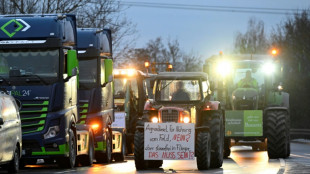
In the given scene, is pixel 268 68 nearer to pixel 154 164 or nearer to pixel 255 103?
pixel 255 103

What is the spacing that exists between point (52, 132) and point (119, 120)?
35.8 ft

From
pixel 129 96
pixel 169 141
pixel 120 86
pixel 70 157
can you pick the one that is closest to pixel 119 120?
pixel 129 96

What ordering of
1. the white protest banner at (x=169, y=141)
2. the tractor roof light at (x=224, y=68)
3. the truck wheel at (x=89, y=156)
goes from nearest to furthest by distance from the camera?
1. the white protest banner at (x=169, y=141)
2. the truck wheel at (x=89, y=156)
3. the tractor roof light at (x=224, y=68)

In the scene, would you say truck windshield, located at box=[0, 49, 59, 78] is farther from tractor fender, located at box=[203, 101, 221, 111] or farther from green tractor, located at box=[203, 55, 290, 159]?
green tractor, located at box=[203, 55, 290, 159]

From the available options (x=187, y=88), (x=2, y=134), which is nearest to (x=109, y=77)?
(x=187, y=88)

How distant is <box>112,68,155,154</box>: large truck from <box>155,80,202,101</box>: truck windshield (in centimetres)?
1108

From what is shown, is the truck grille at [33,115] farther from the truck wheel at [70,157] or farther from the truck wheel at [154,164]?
the truck wheel at [154,164]

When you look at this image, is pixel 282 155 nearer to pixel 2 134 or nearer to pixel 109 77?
pixel 109 77

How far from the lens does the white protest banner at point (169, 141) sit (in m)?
24.6

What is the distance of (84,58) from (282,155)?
7.15 metres

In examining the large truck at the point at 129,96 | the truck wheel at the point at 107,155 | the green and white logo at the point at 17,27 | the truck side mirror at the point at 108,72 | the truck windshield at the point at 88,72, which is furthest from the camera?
the large truck at the point at 129,96

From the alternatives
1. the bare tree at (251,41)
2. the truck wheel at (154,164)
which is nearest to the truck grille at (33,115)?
the truck wheel at (154,164)

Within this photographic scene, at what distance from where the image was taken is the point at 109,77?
29.5 m

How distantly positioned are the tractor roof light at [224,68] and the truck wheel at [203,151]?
31.2 feet
